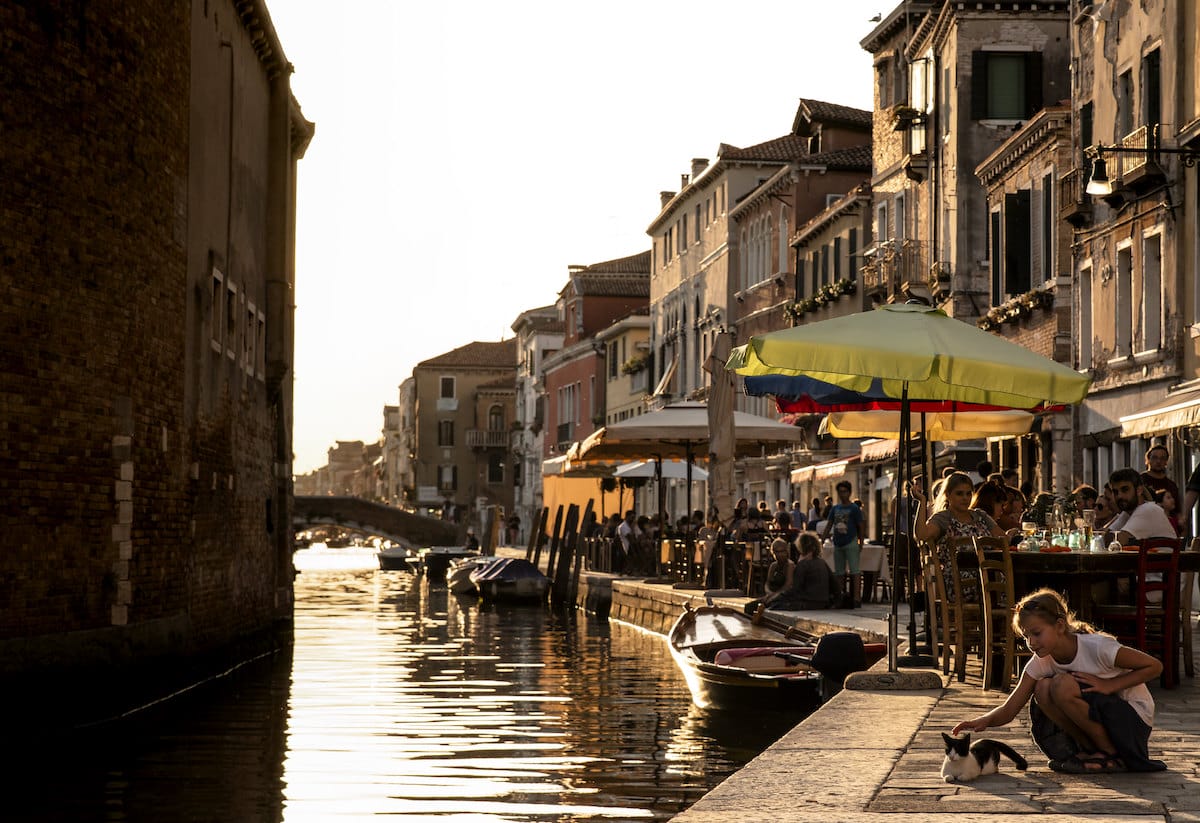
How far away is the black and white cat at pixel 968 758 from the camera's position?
7262mm

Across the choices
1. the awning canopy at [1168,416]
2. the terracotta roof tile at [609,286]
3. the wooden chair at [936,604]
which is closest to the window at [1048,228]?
the awning canopy at [1168,416]

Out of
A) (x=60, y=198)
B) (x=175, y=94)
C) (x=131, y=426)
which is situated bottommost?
(x=131, y=426)

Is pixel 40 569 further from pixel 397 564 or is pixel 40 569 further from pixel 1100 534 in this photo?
pixel 397 564

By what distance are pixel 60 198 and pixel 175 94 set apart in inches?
135

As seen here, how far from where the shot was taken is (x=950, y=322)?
11523mm

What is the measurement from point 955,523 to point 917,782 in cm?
404

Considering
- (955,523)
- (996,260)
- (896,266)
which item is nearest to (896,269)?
(896,266)

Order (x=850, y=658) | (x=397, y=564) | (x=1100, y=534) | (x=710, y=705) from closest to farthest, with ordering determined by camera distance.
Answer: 1. (x=1100, y=534)
2. (x=850, y=658)
3. (x=710, y=705)
4. (x=397, y=564)

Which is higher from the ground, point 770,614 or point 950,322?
point 950,322

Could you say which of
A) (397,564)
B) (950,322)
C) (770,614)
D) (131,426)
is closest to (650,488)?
(397,564)

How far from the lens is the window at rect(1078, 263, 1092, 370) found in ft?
84.5

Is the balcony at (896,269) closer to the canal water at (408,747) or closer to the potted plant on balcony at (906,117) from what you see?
the potted plant on balcony at (906,117)

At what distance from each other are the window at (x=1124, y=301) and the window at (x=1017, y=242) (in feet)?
12.8

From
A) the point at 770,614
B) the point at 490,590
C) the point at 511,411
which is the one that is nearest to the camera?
the point at 770,614
